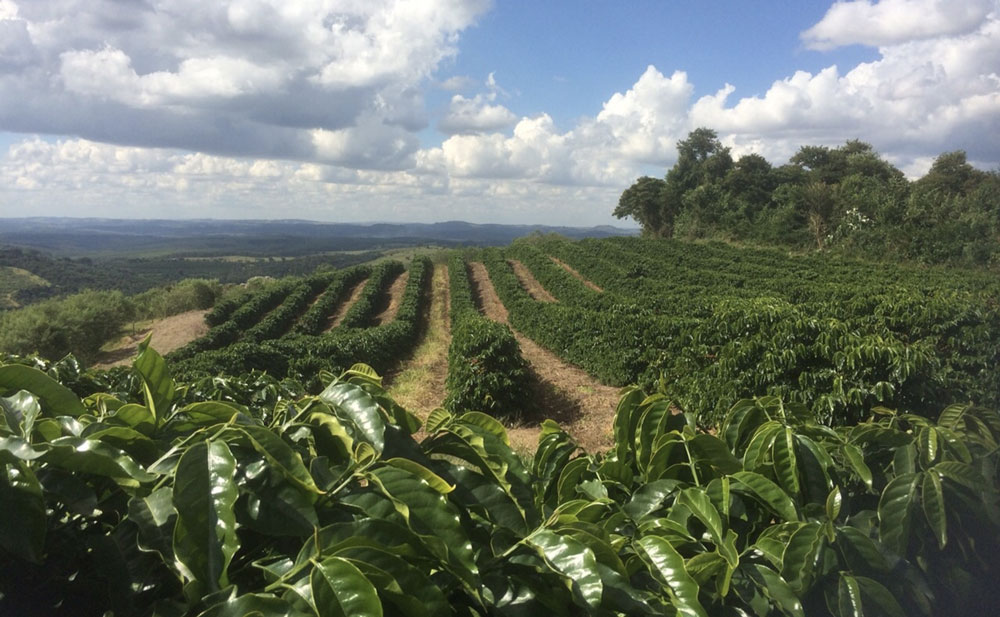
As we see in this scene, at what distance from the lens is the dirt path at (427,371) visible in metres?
13.0

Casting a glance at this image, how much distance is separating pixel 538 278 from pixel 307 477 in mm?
32547

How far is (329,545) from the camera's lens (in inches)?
30.5

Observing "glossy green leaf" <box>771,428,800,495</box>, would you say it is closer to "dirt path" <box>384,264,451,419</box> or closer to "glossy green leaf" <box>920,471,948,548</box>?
"glossy green leaf" <box>920,471,948,548</box>

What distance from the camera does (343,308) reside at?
29953 mm

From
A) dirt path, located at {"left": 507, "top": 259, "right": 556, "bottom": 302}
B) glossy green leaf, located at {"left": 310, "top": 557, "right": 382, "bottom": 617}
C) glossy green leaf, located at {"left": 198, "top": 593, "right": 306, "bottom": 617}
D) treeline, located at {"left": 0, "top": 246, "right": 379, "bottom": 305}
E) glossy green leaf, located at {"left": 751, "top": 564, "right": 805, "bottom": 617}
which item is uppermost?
glossy green leaf, located at {"left": 310, "top": 557, "right": 382, "bottom": 617}

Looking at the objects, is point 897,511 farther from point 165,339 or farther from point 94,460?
point 165,339

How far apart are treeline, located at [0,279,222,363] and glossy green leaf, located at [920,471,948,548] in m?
26.9

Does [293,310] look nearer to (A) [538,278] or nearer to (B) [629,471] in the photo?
(A) [538,278]

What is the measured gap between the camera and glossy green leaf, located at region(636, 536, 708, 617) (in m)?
0.90

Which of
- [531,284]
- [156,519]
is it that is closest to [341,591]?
[156,519]

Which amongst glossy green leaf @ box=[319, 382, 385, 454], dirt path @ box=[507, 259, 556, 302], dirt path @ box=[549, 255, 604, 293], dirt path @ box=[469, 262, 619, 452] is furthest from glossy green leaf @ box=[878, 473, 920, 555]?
dirt path @ box=[549, 255, 604, 293]

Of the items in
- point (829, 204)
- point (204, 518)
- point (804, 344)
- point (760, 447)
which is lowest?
point (804, 344)

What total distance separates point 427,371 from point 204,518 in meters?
16.1

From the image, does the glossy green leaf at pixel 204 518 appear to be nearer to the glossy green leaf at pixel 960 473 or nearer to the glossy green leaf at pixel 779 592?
the glossy green leaf at pixel 779 592
